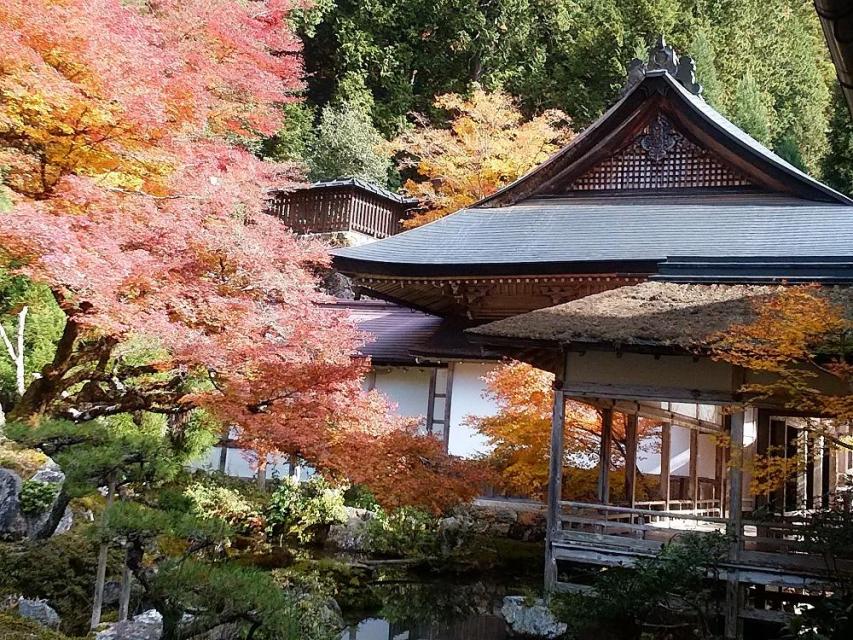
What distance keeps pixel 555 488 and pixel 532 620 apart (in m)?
1.50

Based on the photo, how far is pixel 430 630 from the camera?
363 inches

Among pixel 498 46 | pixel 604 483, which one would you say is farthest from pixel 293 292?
pixel 498 46

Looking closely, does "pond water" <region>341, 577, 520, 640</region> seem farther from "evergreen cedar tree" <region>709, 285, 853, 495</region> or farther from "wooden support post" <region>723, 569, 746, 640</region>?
"evergreen cedar tree" <region>709, 285, 853, 495</region>

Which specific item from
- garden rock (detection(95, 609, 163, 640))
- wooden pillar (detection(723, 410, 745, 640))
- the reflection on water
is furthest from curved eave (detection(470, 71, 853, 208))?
garden rock (detection(95, 609, 163, 640))

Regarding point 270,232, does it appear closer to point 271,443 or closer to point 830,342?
point 271,443

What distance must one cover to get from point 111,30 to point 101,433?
549 centimetres

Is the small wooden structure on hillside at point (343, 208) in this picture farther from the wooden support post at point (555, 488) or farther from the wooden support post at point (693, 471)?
the wooden support post at point (555, 488)

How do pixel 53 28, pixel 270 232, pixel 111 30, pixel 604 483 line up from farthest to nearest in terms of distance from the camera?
pixel 270 232, pixel 604 483, pixel 111 30, pixel 53 28

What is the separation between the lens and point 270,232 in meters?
11.5

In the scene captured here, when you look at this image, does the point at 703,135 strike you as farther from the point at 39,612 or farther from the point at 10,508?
the point at 39,612

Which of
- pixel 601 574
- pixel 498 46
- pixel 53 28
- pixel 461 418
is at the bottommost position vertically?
pixel 601 574

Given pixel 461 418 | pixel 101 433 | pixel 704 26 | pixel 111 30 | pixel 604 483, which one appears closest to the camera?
pixel 101 433

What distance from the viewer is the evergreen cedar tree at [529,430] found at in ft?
35.8

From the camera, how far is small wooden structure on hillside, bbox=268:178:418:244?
21.4 m
